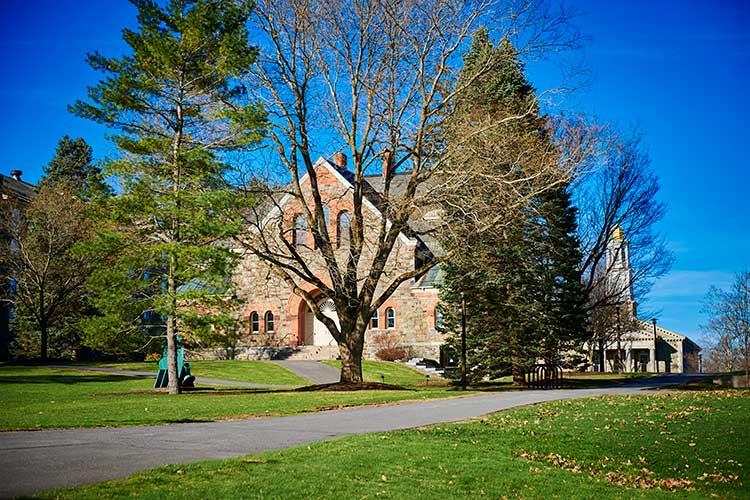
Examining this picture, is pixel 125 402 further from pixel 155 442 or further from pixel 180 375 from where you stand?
pixel 155 442

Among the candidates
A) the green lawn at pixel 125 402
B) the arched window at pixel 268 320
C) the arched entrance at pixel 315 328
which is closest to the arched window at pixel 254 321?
the arched window at pixel 268 320

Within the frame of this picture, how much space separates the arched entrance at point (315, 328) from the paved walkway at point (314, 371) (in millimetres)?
5352

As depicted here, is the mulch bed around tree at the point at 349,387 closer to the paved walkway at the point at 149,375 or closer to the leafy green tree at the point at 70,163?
the paved walkway at the point at 149,375

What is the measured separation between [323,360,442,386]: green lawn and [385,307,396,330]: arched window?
11.3ft

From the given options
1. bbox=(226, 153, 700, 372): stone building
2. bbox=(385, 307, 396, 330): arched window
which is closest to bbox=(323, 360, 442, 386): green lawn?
bbox=(226, 153, 700, 372): stone building

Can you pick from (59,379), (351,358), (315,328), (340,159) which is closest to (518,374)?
(351,358)

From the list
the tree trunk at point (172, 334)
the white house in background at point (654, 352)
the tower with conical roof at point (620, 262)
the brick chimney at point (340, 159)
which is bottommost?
the white house in background at point (654, 352)

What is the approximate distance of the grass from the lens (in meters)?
7.86

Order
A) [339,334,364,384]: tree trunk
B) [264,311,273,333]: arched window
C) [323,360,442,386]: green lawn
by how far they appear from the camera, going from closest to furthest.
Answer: [339,334,364,384]: tree trunk
[323,360,442,386]: green lawn
[264,311,273,333]: arched window

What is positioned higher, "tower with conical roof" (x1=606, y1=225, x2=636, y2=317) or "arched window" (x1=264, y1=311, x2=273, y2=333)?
"tower with conical roof" (x1=606, y1=225, x2=636, y2=317)

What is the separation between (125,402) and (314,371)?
1671 cm

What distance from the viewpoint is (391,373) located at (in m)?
35.7

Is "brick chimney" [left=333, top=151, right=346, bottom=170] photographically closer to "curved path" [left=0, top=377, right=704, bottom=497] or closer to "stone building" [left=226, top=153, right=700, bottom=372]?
"stone building" [left=226, top=153, right=700, bottom=372]

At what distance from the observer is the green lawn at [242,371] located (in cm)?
3173
